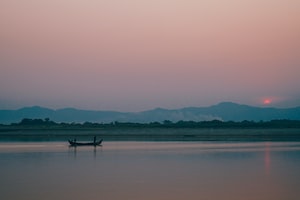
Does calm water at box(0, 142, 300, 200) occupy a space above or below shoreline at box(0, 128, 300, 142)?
below

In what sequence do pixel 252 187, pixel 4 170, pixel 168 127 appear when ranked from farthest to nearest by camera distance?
pixel 168 127
pixel 4 170
pixel 252 187

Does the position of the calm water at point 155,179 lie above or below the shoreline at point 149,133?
below

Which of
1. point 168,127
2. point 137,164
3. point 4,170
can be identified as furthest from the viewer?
point 168,127

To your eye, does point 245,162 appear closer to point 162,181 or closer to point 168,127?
point 162,181

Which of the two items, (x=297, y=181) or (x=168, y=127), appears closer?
(x=297, y=181)

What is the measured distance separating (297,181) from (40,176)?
9.75 m

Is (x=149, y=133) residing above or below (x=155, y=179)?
above

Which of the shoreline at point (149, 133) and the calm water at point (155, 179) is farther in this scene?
the shoreline at point (149, 133)

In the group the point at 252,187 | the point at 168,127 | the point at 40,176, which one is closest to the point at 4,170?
the point at 40,176

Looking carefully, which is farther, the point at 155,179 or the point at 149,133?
the point at 149,133

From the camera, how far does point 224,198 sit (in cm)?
1513

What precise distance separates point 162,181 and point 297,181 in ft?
15.6

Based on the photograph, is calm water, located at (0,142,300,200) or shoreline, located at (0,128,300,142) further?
shoreline, located at (0,128,300,142)

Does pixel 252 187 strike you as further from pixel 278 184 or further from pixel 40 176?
pixel 40 176
